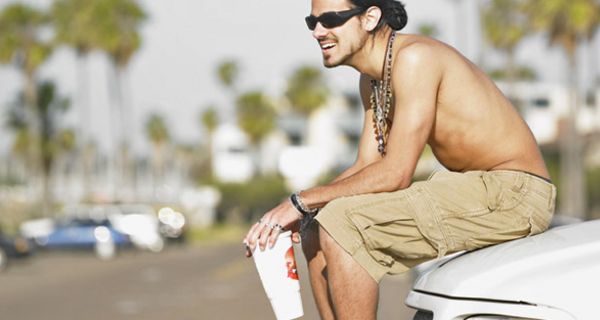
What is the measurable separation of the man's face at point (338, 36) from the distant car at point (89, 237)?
43660mm

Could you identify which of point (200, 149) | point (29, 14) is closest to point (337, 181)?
point (29, 14)

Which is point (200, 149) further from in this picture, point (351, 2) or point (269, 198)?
point (351, 2)

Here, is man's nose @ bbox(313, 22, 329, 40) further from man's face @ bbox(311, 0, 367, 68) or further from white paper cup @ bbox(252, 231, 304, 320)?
white paper cup @ bbox(252, 231, 304, 320)

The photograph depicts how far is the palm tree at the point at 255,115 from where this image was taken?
111250 mm

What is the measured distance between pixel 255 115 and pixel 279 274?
109294 millimetres

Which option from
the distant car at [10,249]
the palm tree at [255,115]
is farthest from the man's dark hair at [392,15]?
the palm tree at [255,115]

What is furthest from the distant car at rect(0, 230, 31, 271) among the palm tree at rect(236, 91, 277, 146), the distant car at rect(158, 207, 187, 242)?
the palm tree at rect(236, 91, 277, 146)

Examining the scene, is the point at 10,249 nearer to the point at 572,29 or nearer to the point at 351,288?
the point at 572,29

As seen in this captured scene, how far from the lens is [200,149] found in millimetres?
185750

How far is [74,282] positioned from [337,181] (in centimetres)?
2628

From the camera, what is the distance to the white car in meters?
3.23

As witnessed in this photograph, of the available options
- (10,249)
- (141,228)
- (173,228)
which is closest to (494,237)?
(10,249)

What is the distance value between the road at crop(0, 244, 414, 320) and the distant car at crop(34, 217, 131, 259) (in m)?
3.53

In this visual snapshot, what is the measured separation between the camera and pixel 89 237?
4841cm
